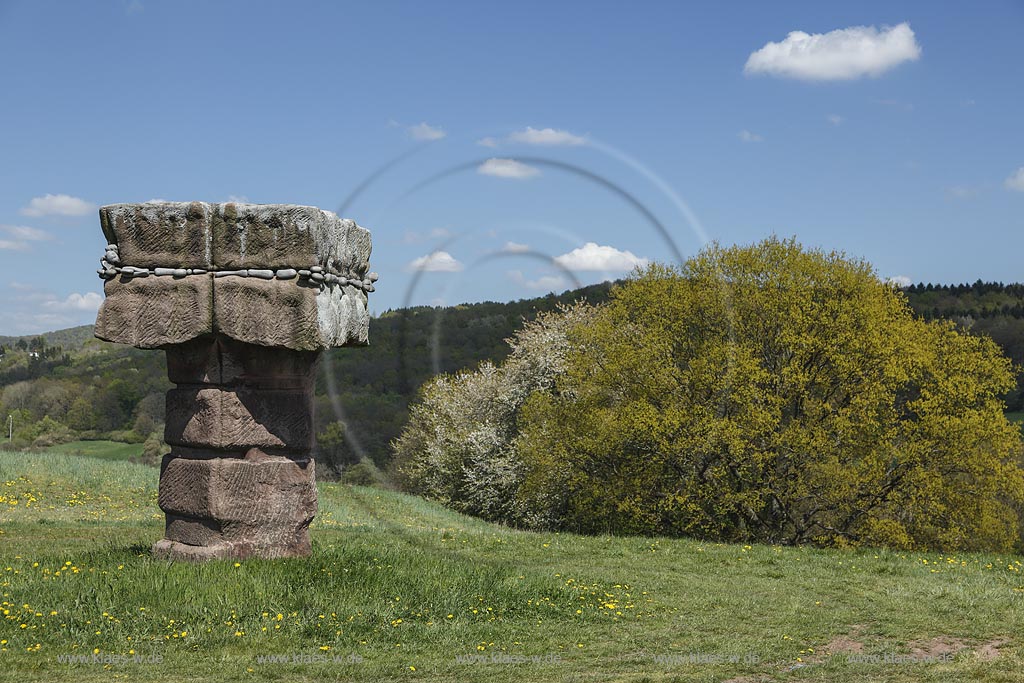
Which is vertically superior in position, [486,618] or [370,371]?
[370,371]

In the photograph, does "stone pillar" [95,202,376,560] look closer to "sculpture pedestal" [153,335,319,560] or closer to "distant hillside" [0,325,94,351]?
"sculpture pedestal" [153,335,319,560]

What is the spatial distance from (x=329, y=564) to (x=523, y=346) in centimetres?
2692

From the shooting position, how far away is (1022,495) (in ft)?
79.6

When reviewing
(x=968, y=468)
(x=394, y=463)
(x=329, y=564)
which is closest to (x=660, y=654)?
(x=329, y=564)

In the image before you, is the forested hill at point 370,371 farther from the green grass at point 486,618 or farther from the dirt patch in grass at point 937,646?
the dirt patch in grass at point 937,646

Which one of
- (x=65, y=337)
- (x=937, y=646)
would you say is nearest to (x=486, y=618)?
(x=937, y=646)

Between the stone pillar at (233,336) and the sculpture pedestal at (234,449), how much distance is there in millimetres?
14

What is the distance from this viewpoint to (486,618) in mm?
9781

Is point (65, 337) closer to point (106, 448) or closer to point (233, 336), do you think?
point (106, 448)

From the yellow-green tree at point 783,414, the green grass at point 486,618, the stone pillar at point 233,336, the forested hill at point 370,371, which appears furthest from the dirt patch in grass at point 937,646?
the yellow-green tree at point 783,414

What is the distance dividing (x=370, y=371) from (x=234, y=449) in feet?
124

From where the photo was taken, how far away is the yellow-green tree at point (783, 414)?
24.4 meters

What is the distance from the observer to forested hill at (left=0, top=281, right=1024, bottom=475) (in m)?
46.7

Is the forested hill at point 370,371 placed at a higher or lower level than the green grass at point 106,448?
higher
